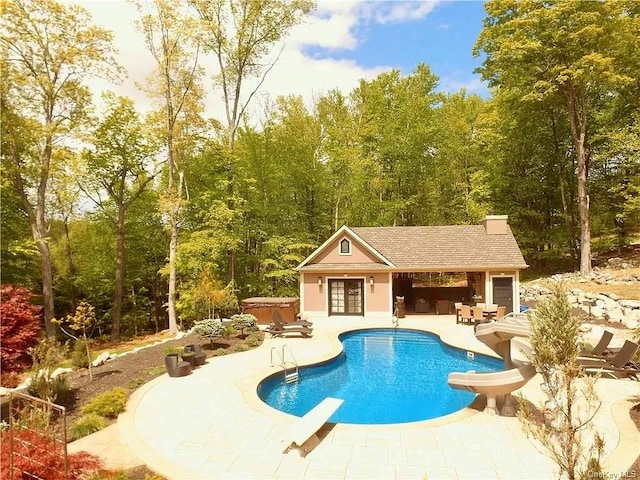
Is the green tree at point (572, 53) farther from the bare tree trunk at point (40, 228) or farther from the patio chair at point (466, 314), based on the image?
the bare tree trunk at point (40, 228)

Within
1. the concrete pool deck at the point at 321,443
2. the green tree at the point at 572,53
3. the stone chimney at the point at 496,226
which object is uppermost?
the green tree at the point at 572,53

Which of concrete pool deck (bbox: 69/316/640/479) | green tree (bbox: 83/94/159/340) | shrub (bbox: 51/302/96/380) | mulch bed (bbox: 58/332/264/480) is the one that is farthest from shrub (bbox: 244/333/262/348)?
green tree (bbox: 83/94/159/340)

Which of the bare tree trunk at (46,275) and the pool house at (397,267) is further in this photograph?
the pool house at (397,267)

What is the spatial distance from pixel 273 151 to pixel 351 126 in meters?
9.13

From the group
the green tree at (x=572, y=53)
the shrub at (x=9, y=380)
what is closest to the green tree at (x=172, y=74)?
the shrub at (x=9, y=380)

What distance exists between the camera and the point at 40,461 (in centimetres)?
596

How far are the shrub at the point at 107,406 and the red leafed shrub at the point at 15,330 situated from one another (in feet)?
7.37

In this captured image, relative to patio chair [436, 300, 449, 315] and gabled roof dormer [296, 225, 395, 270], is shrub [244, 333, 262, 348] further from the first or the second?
patio chair [436, 300, 449, 315]

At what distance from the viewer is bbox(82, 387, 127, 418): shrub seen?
921 centimetres

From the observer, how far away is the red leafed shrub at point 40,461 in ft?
18.8

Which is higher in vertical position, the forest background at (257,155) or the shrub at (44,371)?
the forest background at (257,155)

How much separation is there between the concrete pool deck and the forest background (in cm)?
945

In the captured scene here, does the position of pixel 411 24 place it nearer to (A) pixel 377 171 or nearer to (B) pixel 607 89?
(A) pixel 377 171

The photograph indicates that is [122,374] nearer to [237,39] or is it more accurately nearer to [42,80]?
[42,80]
